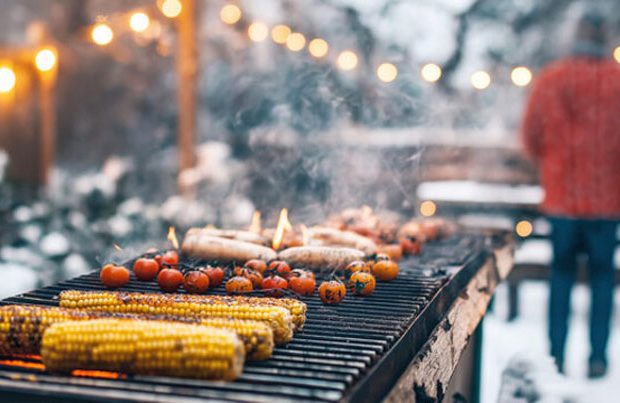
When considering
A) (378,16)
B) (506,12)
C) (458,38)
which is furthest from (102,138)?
(506,12)

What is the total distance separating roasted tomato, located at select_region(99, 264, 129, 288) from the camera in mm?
3857

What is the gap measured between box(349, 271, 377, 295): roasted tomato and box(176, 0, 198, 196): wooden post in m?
5.87

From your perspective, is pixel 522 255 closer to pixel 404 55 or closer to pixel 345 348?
pixel 404 55

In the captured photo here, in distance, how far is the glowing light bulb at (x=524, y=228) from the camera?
957 centimetres

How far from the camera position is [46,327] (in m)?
2.76

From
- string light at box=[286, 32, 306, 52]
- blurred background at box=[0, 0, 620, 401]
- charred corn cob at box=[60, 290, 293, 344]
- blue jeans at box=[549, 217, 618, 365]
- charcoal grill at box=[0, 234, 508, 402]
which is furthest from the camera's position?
string light at box=[286, 32, 306, 52]

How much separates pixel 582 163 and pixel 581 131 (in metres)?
0.29

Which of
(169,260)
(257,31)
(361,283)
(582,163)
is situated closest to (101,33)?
(169,260)

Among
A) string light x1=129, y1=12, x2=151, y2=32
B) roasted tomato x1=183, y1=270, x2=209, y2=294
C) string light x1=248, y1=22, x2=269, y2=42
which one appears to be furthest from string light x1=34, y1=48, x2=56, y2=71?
string light x1=248, y1=22, x2=269, y2=42

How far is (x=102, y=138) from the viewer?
1590 centimetres

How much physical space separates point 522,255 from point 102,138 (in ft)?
32.7

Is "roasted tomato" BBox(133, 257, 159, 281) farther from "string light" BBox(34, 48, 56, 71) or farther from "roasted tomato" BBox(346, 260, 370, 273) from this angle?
"string light" BBox(34, 48, 56, 71)

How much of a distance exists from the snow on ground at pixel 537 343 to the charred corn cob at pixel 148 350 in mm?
4245

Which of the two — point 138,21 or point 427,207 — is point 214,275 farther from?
point 427,207
